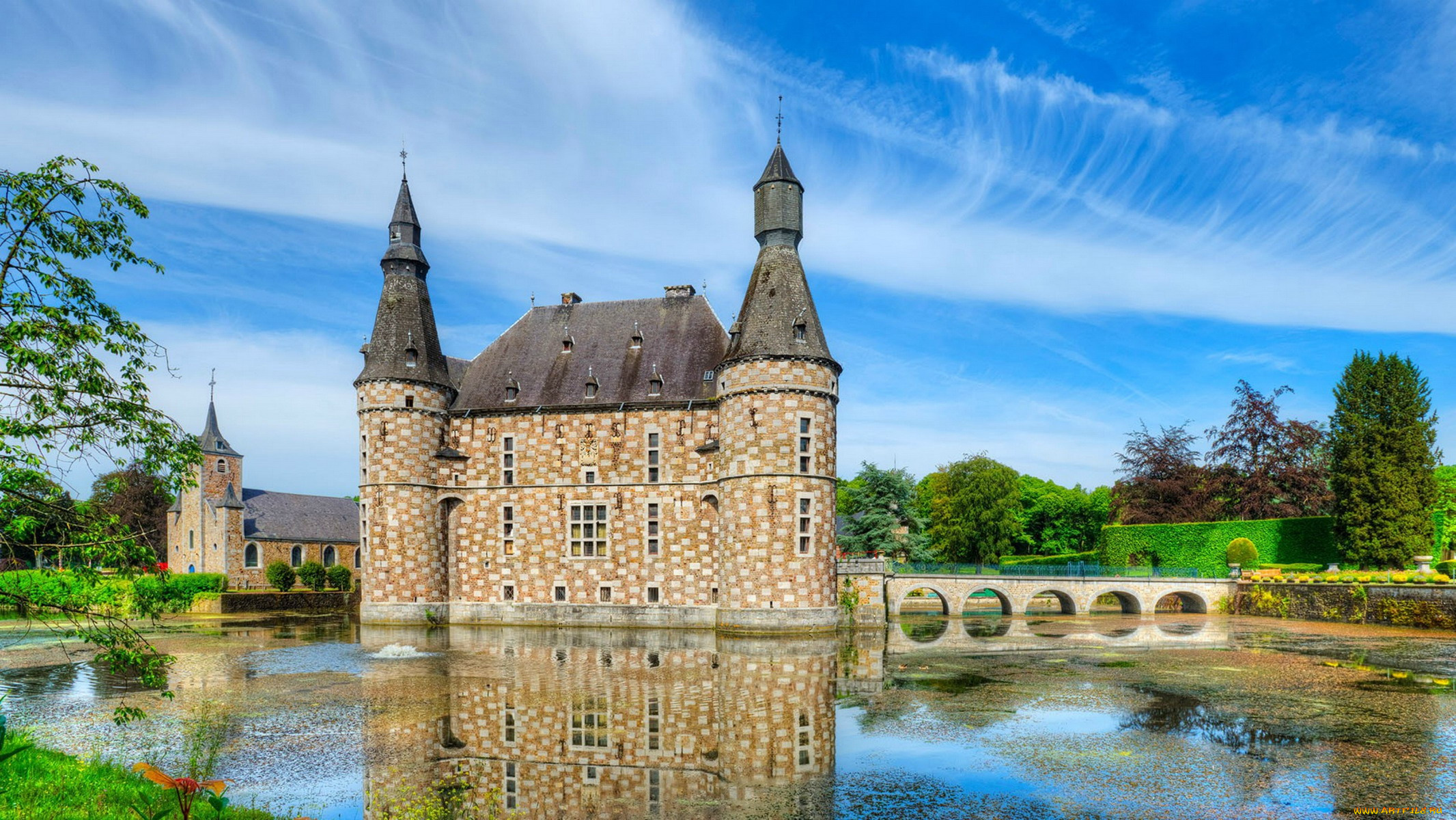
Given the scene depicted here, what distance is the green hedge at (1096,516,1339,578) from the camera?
47.0 meters

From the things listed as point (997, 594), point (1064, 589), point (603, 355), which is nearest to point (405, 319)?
point (603, 355)

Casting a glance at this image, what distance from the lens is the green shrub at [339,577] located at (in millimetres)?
54562

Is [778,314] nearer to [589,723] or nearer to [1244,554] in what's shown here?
[589,723]

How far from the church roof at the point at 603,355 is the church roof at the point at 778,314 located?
2590mm

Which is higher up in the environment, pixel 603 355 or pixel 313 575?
pixel 603 355

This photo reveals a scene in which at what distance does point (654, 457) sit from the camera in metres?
37.5

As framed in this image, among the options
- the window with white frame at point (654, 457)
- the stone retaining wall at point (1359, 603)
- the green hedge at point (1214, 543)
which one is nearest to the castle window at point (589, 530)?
the window with white frame at point (654, 457)

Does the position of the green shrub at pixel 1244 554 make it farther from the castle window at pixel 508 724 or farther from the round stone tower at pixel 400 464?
the castle window at pixel 508 724

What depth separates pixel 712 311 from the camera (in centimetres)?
3941

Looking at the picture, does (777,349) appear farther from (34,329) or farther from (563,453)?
(34,329)

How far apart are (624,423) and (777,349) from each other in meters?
7.67

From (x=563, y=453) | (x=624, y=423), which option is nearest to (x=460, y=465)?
(x=563, y=453)

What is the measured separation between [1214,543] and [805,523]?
29.3 m

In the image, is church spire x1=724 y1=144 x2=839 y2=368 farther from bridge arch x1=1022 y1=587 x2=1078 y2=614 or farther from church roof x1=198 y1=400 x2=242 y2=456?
church roof x1=198 y1=400 x2=242 y2=456
